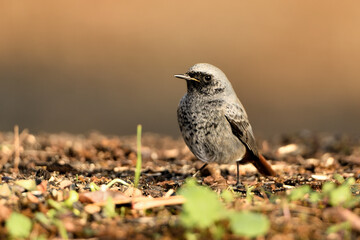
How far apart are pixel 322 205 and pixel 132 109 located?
9.01 m

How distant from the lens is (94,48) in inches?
595

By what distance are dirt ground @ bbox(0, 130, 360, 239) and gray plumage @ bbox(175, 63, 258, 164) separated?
0.32m

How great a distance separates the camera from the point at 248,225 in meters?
2.49

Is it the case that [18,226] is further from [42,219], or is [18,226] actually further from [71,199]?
[71,199]

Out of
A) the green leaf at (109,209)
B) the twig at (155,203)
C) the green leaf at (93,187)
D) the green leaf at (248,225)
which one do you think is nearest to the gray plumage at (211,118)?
the green leaf at (93,187)

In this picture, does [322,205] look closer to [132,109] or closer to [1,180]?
[1,180]

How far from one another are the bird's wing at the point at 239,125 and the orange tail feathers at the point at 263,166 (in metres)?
0.08

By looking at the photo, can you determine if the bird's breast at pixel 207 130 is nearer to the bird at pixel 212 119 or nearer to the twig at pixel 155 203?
the bird at pixel 212 119

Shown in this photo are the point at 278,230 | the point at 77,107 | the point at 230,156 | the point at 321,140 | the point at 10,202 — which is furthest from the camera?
the point at 77,107

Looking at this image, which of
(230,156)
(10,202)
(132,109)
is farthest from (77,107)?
(10,202)

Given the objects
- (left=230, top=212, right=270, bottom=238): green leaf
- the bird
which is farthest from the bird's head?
(left=230, top=212, right=270, bottom=238): green leaf

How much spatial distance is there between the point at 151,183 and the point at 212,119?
2.90 feet

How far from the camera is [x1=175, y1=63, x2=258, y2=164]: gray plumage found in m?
5.04

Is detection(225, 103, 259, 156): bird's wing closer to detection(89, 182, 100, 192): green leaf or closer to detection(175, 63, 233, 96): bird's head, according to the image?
detection(175, 63, 233, 96): bird's head
